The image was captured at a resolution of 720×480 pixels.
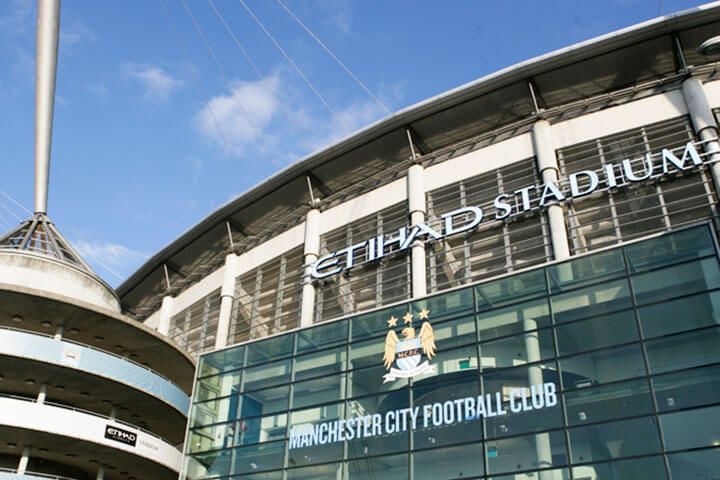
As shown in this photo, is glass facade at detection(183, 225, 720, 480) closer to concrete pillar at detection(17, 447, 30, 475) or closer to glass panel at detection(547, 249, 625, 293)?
glass panel at detection(547, 249, 625, 293)

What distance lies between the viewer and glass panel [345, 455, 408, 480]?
23.8 m

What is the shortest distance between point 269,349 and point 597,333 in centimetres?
1354

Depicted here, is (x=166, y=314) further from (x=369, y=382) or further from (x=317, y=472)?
(x=317, y=472)

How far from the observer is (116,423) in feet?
108

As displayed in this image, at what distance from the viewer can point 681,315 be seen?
2136 cm

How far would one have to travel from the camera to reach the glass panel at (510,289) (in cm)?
2478

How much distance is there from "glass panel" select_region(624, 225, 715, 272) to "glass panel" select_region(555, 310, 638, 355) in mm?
1855

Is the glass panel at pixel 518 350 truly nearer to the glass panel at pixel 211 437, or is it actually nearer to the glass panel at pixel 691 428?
the glass panel at pixel 691 428

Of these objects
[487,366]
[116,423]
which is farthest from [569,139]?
[116,423]

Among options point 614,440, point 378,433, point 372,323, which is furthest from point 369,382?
point 614,440

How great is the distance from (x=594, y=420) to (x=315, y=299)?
17.4m

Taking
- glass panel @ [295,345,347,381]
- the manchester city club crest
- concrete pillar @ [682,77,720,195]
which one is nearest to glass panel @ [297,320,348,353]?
glass panel @ [295,345,347,381]

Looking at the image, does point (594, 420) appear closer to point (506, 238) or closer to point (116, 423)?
point (506, 238)

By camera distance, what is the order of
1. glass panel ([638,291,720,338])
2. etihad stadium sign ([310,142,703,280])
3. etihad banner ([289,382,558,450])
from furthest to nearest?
1. etihad stadium sign ([310,142,703,280])
2. etihad banner ([289,382,558,450])
3. glass panel ([638,291,720,338])
